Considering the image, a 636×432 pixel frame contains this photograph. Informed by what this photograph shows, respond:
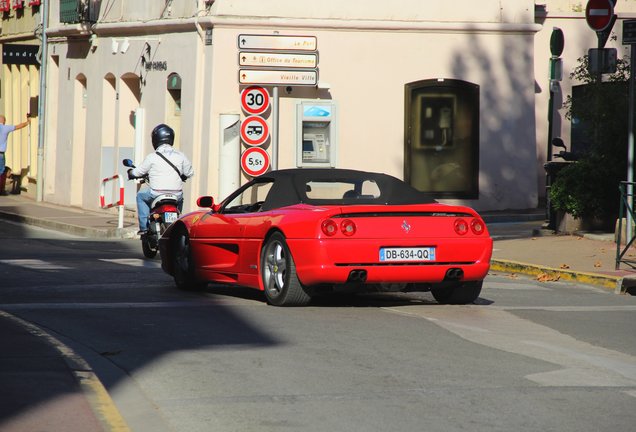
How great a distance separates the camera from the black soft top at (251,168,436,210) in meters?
12.7

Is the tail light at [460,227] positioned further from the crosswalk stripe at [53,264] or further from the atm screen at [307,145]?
the atm screen at [307,145]

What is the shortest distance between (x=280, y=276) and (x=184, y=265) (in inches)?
81.5

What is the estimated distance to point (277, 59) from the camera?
26.5 metres

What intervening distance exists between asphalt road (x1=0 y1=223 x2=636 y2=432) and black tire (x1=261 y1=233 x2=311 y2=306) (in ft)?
0.46

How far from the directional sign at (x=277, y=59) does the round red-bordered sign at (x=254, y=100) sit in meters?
0.48

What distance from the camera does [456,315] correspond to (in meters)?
11.9

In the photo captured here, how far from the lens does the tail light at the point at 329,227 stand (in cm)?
1177

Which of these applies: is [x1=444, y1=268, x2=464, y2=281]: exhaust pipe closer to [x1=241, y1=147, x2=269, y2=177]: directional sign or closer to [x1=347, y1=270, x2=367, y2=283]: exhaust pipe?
[x1=347, y1=270, x2=367, y2=283]: exhaust pipe

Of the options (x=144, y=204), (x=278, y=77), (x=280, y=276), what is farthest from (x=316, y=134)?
(x=280, y=276)

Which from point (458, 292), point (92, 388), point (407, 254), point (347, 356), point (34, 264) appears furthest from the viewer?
point (34, 264)

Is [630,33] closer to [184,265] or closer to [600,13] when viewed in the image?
[600,13]

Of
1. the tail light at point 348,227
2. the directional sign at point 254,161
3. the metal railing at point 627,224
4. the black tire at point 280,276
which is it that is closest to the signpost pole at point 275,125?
the directional sign at point 254,161

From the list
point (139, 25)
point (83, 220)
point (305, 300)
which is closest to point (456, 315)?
point (305, 300)

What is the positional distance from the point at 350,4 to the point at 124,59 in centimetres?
643
